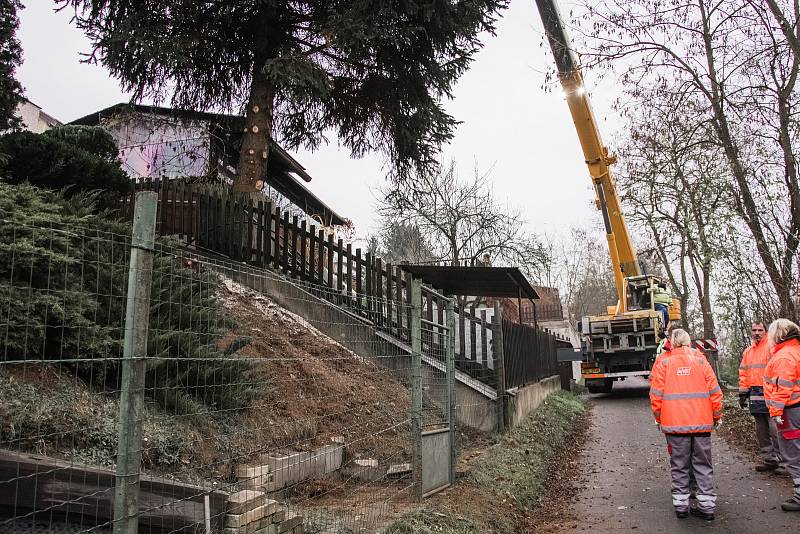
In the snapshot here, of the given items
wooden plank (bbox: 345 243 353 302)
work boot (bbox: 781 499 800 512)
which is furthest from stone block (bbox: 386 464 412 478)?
wooden plank (bbox: 345 243 353 302)

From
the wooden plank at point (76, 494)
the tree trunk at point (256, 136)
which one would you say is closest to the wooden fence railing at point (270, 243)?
the tree trunk at point (256, 136)

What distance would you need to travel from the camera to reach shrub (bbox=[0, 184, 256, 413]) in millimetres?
3873

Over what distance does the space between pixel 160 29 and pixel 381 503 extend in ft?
31.2

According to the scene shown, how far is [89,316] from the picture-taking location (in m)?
4.63

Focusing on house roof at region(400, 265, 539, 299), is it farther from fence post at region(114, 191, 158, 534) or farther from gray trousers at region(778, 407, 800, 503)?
fence post at region(114, 191, 158, 534)

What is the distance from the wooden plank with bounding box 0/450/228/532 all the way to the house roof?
5602 millimetres

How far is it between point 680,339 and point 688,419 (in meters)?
0.82

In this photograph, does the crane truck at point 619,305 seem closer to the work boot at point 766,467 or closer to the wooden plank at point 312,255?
the wooden plank at point 312,255

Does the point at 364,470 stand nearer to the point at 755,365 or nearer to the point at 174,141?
the point at 755,365

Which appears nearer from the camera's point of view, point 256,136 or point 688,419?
point 688,419

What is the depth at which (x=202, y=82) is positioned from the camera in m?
14.1

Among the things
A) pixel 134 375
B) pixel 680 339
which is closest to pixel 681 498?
pixel 680 339

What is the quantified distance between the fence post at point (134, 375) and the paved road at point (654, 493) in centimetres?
457

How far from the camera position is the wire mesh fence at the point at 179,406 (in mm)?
2963
